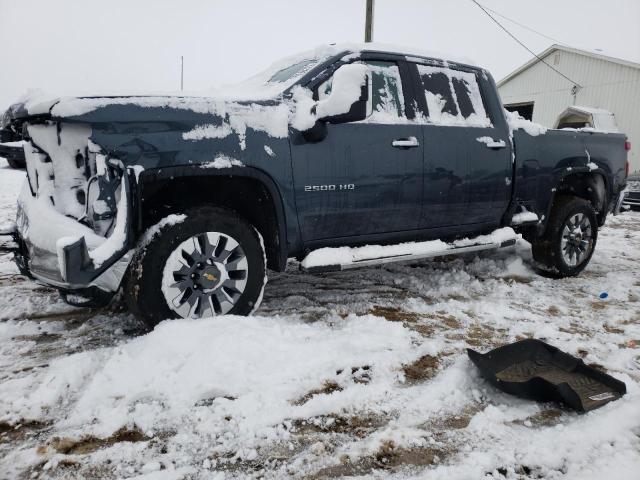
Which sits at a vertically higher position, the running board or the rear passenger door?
the rear passenger door

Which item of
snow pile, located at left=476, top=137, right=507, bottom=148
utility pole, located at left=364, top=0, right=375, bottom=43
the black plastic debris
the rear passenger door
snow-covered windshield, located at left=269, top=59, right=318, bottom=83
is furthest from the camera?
utility pole, located at left=364, top=0, right=375, bottom=43

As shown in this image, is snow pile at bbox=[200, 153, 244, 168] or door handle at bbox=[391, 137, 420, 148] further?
door handle at bbox=[391, 137, 420, 148]

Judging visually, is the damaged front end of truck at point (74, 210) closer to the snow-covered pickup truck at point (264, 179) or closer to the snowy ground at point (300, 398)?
the snow-covered pickup truck at point (264, 179)

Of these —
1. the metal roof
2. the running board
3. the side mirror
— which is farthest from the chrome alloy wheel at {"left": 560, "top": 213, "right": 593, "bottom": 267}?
the metal roof

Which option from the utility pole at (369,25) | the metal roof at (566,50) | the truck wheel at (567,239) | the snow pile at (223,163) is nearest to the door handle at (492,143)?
the truck wheel at (567,239)

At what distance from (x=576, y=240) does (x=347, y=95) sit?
3.24 meters

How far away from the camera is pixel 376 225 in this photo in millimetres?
3432

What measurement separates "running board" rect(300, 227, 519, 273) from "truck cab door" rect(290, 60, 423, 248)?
114 millimetres

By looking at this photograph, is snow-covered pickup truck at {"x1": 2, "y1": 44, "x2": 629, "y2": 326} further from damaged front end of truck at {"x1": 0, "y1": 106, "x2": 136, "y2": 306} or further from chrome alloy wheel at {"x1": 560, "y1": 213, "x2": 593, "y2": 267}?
chrome alloy wheel at {"x1": 560, "y1": 213, "x2": 593, "y2": 267}

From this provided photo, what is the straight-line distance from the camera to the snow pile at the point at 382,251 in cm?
314

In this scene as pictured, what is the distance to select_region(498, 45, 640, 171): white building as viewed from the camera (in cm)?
1731

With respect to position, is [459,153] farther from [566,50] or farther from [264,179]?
[566,50]

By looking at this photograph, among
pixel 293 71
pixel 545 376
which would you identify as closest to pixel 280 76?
pixel 293 71

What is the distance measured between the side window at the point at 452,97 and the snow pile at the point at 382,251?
39.0 inches
